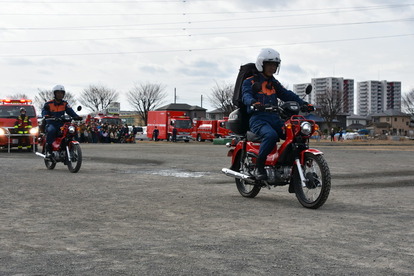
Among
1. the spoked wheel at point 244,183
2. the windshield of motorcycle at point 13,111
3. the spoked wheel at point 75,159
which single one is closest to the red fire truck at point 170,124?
the windshield of motorcycle at point 13,111

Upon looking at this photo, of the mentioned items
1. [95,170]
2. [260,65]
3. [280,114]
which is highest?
[260,65]

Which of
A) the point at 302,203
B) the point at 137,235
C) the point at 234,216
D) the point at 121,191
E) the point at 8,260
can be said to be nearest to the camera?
the point at 8,260

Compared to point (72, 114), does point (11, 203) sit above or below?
below

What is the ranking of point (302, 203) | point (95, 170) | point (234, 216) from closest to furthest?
point (234, 216) → point (302, 203) → point (95, 170)

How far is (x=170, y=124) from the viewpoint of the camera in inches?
1825

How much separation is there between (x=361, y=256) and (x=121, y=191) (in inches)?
181

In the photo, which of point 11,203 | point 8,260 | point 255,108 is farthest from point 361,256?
point 11,203

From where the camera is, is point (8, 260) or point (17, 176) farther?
point (17, 176)

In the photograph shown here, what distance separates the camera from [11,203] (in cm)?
629

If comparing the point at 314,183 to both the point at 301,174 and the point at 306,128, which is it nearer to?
the point at 301,174

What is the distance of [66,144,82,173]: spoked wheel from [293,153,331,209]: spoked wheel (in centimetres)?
591

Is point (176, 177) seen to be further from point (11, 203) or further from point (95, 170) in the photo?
point (11, 203)

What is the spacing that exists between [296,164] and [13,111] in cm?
1667

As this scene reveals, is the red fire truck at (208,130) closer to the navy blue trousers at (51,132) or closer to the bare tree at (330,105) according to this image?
the navy blue trousers at (51,132)
